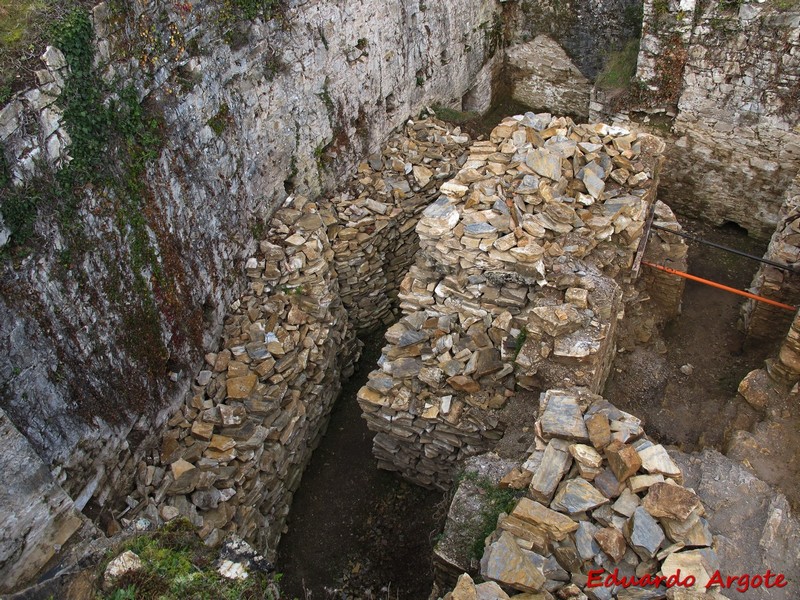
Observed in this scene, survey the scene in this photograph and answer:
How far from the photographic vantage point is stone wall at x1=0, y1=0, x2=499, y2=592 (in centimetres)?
499

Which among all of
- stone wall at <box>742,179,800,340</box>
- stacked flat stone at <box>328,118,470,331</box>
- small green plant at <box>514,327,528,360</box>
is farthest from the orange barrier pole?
stacked flat stone at <box>328,118,470,331</box>

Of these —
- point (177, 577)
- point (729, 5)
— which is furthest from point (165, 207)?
point (729, 5)

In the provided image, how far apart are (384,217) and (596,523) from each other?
17.6 feet

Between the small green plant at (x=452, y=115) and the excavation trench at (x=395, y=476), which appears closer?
the excavation trench at (x=395, y=476)

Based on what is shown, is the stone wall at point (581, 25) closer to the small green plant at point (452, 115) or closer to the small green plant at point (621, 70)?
the small green plant at point (621, 70)

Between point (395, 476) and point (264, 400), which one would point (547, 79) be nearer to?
point (395, 476)

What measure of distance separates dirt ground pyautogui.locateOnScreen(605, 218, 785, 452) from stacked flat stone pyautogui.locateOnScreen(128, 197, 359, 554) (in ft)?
11.6

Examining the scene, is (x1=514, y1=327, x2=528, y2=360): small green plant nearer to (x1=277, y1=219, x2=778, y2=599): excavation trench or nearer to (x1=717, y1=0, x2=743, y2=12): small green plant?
(x1=277, y1=219, x2=778, y2=599): excavation trench

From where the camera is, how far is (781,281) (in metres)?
7.83

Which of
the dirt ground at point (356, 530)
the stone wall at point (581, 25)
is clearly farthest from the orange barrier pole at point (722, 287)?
the stone wall at point (581, 25)

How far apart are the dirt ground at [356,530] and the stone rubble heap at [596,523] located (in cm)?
174

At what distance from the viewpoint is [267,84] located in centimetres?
745

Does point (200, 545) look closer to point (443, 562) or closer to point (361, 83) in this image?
point (443, 562)

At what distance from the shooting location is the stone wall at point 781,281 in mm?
7762
